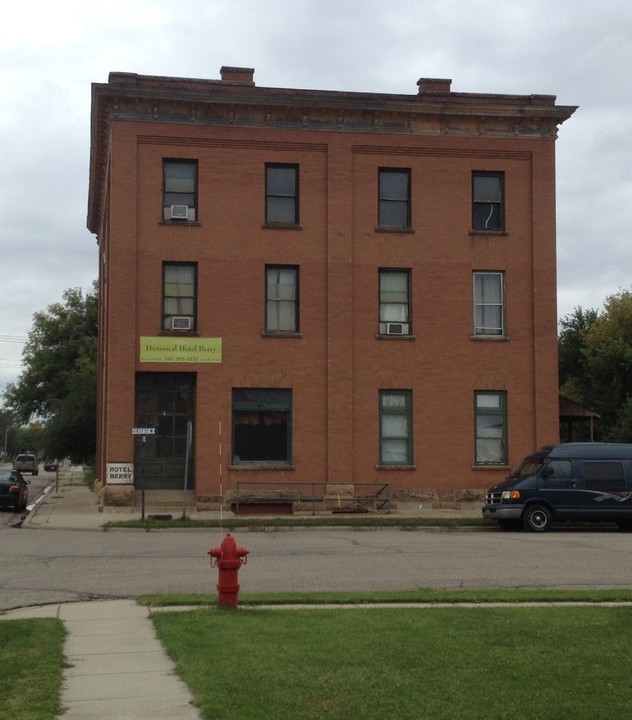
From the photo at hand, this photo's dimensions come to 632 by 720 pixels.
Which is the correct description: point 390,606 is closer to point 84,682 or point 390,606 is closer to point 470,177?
point 84,682

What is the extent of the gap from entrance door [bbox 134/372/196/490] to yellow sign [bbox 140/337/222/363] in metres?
0.59

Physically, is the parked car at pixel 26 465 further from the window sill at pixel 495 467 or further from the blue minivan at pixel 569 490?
the blue minivan at pixel 569 490

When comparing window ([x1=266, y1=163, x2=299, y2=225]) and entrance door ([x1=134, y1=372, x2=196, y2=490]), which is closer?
entrance door ([x1=134, y1=372, x2=196, y2=490])

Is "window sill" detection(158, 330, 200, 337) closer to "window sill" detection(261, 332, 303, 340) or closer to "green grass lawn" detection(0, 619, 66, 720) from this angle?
"window sill" detection(261, 332, 303, 340)

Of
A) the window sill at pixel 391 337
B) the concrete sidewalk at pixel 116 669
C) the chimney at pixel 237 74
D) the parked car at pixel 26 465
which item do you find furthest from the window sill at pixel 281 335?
the parked car at pixel 26 465

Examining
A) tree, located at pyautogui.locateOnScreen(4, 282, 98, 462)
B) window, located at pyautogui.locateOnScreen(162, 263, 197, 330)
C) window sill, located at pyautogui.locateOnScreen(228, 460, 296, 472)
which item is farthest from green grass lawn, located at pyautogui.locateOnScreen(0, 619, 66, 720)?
tree, located at pyautogui.locateOnScreen(4, 282, 98, 462)

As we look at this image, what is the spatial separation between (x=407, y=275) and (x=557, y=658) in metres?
23.8

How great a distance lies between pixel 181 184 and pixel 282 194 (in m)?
2.94

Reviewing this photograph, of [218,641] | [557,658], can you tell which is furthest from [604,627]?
[218,641]

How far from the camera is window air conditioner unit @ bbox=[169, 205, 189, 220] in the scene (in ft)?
99.8

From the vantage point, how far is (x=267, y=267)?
30906 mm

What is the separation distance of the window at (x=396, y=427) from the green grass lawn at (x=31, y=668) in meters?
20.6

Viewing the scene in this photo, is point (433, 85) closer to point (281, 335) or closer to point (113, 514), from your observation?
point (281, 335)

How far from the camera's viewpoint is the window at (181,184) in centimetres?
3070
